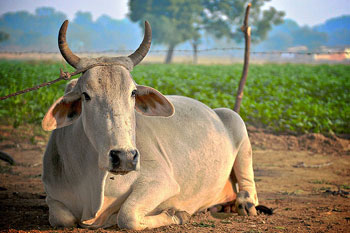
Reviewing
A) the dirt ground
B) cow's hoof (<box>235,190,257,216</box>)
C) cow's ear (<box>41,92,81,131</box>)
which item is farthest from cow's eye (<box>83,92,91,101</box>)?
cow's hoof (<box>235,190,257,216</box>)

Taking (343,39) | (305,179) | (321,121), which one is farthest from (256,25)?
(343,39)

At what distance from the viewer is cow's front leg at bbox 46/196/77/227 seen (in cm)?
371

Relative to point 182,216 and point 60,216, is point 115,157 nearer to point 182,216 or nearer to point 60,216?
point 60,216

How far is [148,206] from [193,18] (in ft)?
208

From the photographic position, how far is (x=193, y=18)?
6500cm

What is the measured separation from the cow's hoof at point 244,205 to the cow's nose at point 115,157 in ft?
7.27

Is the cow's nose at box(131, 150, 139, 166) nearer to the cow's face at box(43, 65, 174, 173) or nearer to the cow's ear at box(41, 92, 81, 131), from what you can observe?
the cow's face at box(43, 65, 174, 173)

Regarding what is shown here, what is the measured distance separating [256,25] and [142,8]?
54.2 ft

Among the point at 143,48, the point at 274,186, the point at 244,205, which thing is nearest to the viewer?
the point at 143,48

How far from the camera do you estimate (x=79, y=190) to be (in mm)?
3693

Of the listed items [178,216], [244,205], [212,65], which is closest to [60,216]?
[178,216]

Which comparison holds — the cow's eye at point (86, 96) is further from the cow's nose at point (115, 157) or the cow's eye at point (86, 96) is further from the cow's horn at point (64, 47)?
the cow's nose at point (115, 157)

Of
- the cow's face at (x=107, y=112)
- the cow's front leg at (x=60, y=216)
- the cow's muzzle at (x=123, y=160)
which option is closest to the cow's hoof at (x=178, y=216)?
the cow's front leg at (x=60, y=216)

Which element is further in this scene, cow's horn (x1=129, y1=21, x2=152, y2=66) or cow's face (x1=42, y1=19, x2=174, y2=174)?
cow's horn (x1=129, y1=21, x2=152, y2=66)
